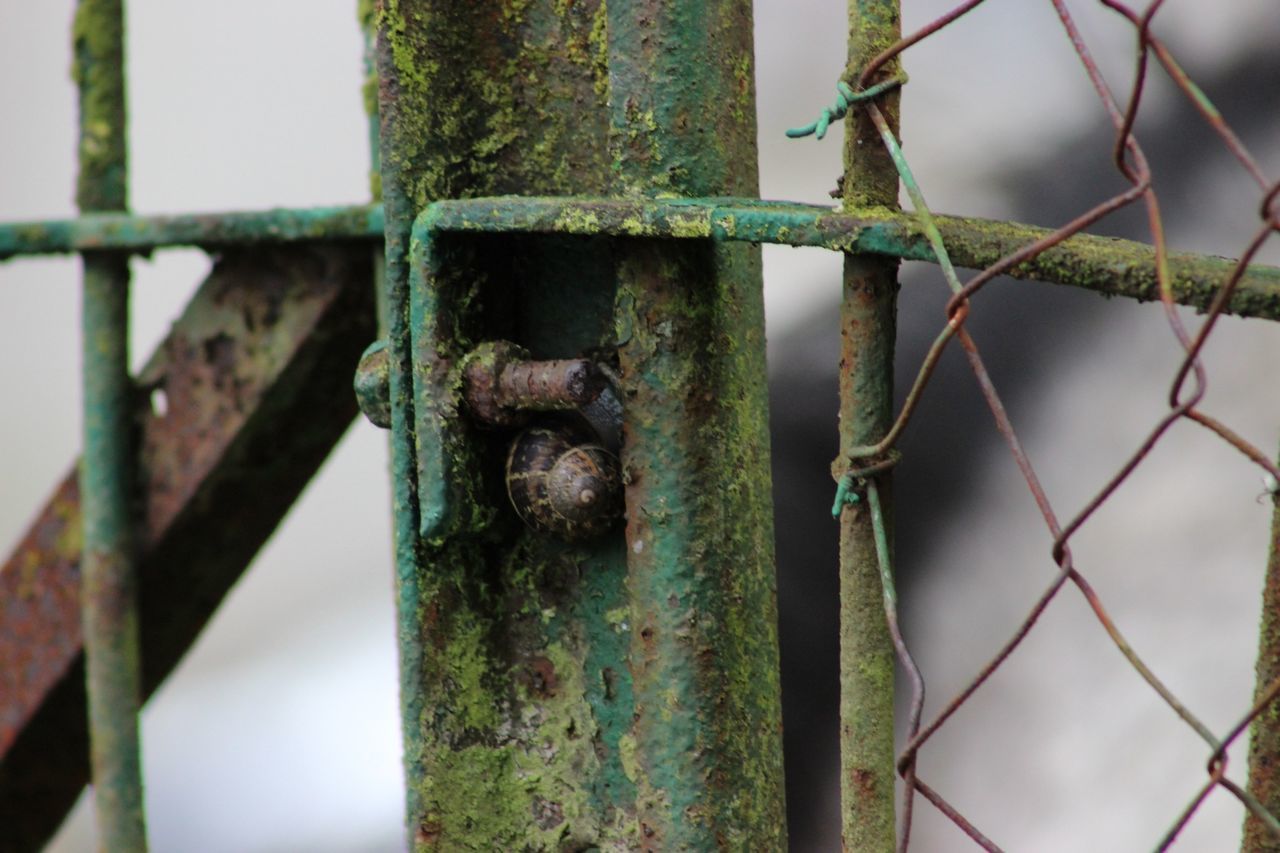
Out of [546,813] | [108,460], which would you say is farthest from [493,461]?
[108,460]

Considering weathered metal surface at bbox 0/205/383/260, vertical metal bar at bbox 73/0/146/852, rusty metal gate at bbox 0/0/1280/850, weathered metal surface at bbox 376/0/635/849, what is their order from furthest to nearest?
vertical metal bar at bbox 73/0/146/852 → weathered metal surface at bbox 0/205/383/260 → weathered metal surface at bbox 376/0/635/849 → rusty metal gate at bbox 0/0/1280/850

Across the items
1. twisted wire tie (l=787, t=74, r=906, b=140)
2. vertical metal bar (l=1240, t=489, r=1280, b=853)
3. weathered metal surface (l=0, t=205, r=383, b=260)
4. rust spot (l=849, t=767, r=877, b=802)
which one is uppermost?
weathered metal surface (l=0, t=205, r=383, b=260)

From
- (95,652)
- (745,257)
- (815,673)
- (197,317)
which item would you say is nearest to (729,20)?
(745,257)

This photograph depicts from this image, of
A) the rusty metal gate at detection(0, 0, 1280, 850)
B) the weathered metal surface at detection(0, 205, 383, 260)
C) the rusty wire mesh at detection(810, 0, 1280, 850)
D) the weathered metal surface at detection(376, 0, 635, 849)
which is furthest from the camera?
the weathered metal surface at detection(0, 205, 383, 260)

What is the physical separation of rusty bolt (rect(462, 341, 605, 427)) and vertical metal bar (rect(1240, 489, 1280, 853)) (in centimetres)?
39

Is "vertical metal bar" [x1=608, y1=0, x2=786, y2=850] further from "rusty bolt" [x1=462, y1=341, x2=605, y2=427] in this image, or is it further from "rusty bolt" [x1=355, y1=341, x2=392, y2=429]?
"rusty bolt" [x1=355, y1=341, x2=392, y2=429]

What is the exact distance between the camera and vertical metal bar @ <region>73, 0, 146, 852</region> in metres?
1.54

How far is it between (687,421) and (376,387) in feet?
0.77

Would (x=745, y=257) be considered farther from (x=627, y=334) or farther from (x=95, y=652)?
→ (x=95, y=652)

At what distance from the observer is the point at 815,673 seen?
1973 millimetres

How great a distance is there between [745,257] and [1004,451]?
1.10 m

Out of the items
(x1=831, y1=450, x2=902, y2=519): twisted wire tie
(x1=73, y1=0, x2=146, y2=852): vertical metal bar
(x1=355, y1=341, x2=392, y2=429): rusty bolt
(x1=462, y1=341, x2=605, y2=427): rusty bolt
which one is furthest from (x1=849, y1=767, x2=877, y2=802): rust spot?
(x1=73, y1=0, x2=146, y2=852): vertical metal bar

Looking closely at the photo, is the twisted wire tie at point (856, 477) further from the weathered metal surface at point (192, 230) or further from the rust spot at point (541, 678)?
the weathered metal surface at point (192, 230)

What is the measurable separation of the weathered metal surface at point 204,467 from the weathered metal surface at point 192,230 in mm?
51
